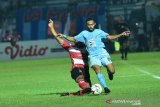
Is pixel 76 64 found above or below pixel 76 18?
above

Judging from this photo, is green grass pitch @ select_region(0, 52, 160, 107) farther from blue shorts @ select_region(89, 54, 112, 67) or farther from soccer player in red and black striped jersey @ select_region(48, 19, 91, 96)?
blue shorts @ select_region(89, 54, 112, 67)

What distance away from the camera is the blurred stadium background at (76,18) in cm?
3862

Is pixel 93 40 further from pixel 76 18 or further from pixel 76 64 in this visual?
pixel 76 18

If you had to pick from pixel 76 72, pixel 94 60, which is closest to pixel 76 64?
pixel 76 72

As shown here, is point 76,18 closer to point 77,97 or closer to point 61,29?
point 61,29

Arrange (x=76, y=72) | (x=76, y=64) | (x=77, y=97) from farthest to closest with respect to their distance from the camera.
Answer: (x=76, y=64)
(x=76, y=72)
(x=77, y=97)

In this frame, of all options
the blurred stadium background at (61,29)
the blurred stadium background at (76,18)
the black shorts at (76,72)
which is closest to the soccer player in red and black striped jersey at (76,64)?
the black shorts at (76,72)

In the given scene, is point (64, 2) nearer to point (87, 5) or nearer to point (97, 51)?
point (87, 5)

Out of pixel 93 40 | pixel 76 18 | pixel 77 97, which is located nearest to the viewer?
pixel 77 97

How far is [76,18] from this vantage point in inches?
1682

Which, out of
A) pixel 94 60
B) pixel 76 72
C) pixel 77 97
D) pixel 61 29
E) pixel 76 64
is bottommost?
pixel 61 29

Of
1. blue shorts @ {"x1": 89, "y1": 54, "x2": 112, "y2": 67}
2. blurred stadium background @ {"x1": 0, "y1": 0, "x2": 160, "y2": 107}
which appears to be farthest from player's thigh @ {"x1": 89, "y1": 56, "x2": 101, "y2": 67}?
blurred stadium background @ {"x1": 0, "y1": 0, "x2": 160, "y2": 107}

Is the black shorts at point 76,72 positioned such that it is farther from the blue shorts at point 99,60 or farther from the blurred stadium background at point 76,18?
the blurred stadium background at point 76,18

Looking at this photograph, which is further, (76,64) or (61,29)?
(61,29)
